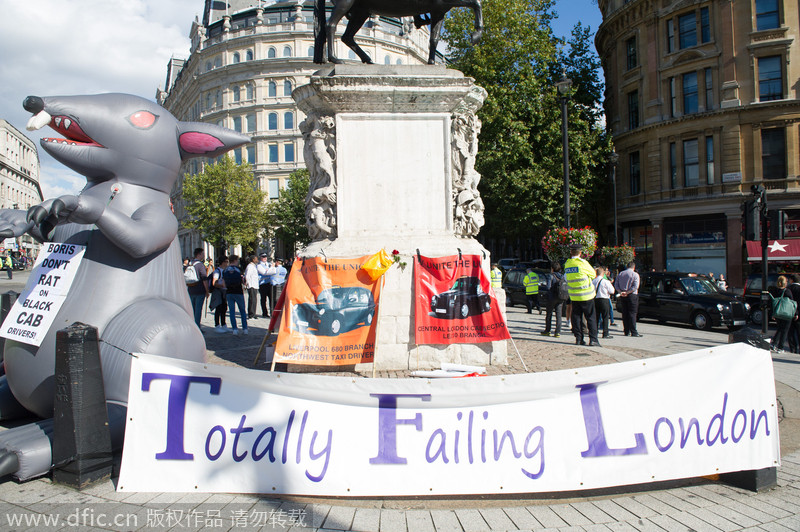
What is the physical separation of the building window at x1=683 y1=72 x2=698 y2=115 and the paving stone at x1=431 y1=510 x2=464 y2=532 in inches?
1241

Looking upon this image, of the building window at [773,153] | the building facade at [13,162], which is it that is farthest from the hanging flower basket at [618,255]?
the building facade at [13,162]

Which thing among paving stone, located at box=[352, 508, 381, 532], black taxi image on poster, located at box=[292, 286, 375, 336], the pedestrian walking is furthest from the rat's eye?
the pedestrian walking

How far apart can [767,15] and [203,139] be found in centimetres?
3195

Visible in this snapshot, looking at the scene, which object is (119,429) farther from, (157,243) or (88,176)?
(88,176)

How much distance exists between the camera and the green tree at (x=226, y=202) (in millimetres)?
44062

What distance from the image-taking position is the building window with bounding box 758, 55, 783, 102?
85.4 feet

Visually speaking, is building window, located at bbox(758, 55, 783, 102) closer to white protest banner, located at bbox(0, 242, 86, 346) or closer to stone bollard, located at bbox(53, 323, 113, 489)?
white protest banner, located at bbox(0, 242, 86, 346)

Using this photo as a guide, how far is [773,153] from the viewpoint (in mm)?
26234

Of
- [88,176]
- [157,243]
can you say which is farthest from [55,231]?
[157,243]

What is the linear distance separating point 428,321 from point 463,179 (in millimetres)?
1882

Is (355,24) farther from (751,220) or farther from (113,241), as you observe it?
(751,220)

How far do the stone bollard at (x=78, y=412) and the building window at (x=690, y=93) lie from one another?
32.3m

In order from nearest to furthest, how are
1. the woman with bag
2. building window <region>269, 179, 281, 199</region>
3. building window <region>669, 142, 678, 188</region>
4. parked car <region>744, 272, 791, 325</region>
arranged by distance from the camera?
the woman with bag
parked car <region>744, 272, 791, 325</region>
building window <region>669, 142, 678, 188</region>
building window <region>269, 179, 281, 199</region>

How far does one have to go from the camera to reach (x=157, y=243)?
418 cm
